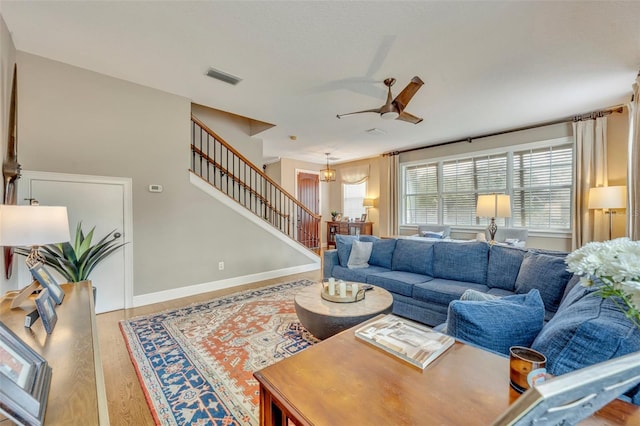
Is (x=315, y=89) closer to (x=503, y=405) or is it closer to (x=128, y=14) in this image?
(x=128, y=14)

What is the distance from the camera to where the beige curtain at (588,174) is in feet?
13.9

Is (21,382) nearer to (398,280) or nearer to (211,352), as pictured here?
(211,352)

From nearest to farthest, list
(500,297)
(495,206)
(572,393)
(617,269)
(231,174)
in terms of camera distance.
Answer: (572,393) → (617,269) → (500,297) → (495,206) → (231,174)

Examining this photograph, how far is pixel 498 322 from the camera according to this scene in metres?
1.34

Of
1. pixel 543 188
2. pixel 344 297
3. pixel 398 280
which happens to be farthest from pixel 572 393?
pixel 543 188

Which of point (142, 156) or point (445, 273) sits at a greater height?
point (142, 156)

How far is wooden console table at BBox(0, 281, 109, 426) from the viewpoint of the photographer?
2.37ft

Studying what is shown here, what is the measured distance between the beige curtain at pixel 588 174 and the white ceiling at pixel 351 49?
1.32 feet

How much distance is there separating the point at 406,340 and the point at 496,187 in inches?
221

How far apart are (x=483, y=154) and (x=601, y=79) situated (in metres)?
2.44

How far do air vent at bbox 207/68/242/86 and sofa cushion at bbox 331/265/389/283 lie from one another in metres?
2.68

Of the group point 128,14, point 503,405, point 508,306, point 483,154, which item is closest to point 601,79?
point 483,154

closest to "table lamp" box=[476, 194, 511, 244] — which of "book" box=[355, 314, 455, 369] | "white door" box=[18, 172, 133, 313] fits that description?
"book" box=[355, 314, 455, 369]

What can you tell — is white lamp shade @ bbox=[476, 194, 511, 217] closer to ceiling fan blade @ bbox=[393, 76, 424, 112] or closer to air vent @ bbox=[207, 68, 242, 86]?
ceiling fan blade @ bbox=[393, 76, 424, 112]
